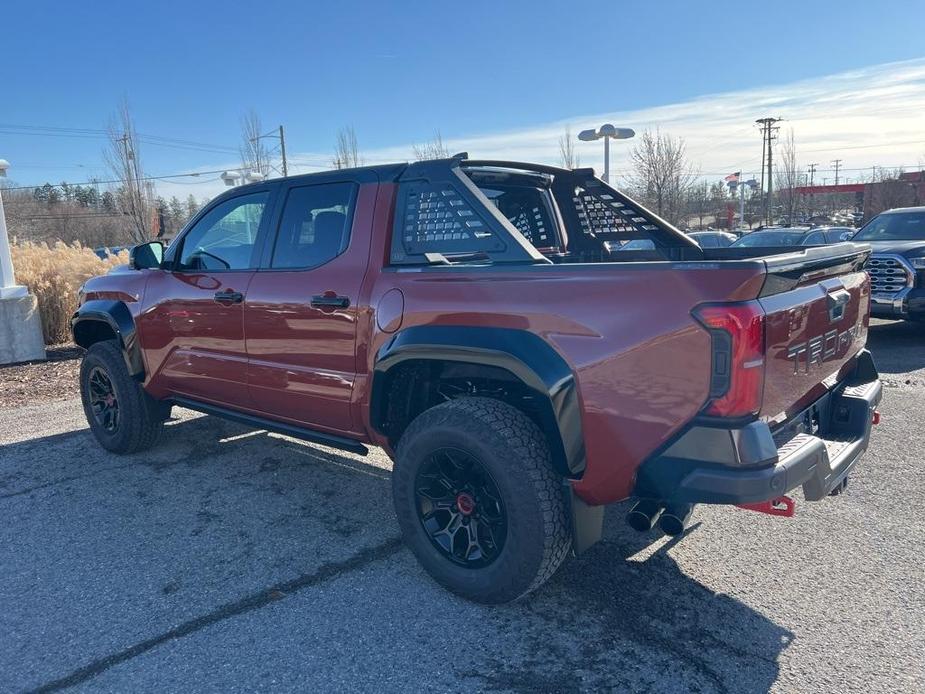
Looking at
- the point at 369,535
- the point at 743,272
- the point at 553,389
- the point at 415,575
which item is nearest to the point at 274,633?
the point at 415,575

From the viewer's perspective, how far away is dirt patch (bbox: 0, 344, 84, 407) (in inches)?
307

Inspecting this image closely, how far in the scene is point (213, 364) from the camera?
443cm

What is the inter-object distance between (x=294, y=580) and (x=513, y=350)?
62.6 inches

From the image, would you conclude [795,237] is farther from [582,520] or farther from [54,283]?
[582,520]

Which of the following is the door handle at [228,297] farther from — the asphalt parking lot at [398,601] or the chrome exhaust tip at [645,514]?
the chrome exhaust tip at [645,514]

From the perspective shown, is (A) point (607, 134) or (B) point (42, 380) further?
(A) point (607, 134)

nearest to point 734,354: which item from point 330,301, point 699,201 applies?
point 330,301

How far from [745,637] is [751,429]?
0.96m

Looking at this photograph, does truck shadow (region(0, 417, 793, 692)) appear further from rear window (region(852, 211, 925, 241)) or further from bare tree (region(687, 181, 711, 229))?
bare tree (region(687, 181, 711, 229))

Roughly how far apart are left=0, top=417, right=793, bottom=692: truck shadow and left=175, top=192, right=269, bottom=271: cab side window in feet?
4.86

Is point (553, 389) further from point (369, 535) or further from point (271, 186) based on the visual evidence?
point (271, 186)

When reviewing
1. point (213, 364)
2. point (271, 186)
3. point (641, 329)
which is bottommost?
point (213, 364)

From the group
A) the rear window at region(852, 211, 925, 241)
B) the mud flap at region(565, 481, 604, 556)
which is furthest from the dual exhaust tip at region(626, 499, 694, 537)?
the rear window at region(852, 211, 925, 241)

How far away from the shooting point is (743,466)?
2.37 metres
